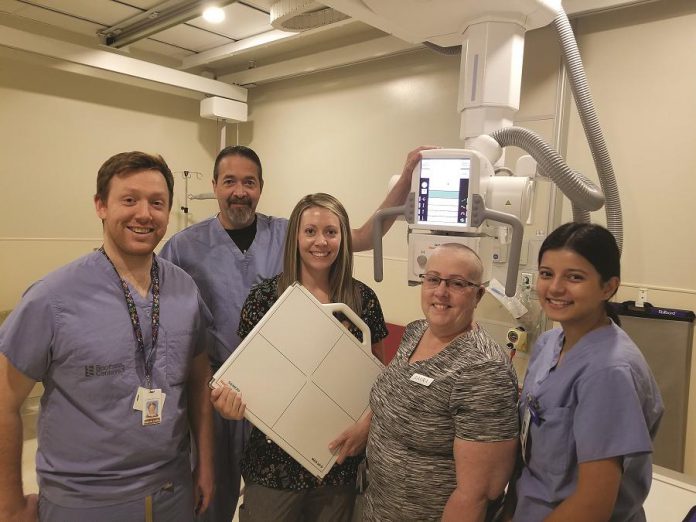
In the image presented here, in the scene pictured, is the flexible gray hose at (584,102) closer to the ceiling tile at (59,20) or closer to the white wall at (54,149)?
the ceiling tile at (59,20)

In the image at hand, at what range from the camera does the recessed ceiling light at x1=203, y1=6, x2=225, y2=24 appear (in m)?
2.91

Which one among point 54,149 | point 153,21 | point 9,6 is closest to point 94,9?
point 153,21

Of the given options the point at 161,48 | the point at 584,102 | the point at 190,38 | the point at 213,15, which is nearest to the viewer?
the point at 584,102

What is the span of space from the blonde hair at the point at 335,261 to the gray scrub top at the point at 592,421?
2.01 ft

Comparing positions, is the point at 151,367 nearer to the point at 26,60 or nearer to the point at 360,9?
the point at 360,9

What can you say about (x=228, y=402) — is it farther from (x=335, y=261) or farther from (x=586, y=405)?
(x=586, y=405)

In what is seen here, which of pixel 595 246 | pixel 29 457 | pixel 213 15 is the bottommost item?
pixel 29 457

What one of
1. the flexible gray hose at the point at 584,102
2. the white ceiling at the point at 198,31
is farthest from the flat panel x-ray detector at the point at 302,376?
the white ceiling at the point at 198,31

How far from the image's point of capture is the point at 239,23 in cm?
344

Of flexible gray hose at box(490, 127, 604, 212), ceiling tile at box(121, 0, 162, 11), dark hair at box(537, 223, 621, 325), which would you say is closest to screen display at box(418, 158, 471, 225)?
flexible gray hose at box(490, 127, 604, 212)

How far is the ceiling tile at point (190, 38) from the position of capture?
3660 mm

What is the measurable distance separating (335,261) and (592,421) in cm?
85

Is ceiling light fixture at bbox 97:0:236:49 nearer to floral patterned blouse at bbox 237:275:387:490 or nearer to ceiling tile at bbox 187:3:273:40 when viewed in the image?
ceiling tile at bbox 187:3:273:40

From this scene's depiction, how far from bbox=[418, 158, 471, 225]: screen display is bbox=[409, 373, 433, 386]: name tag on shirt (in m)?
0.50
